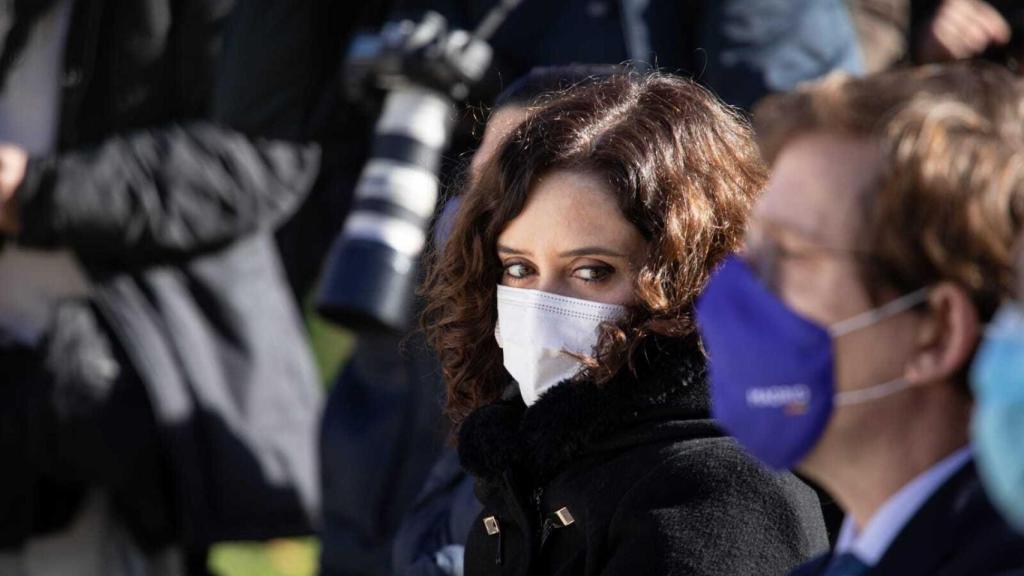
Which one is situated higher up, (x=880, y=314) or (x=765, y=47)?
(x=880, y=314)

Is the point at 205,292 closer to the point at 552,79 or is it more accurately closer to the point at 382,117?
the point at 382,117

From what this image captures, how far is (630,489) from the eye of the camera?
241 centimetres

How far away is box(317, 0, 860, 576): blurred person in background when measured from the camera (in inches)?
140

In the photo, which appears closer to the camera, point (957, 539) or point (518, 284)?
point (957, 539)

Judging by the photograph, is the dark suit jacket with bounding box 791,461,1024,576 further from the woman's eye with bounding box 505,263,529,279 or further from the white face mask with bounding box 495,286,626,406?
the woman's eye with bounding box 505,263,529,279

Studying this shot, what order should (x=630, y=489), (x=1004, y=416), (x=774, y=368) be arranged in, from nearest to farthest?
(x=1004, y=416) < (x=774, y=368) < (x=630, y=489)

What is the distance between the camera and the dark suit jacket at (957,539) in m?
1.66

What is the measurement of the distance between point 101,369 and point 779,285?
2.30 m

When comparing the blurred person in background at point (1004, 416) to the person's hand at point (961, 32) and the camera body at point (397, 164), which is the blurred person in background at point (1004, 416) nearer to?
the camera body at point (397, 164)

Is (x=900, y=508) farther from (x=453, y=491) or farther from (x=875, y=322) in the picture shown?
(x=453, y=491)

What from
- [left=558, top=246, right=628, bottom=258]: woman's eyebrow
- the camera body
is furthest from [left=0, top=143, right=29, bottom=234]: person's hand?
[left=558, top=246, right=628, bottom=258]: woman's eyebrow

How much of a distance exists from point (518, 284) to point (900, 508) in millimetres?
914

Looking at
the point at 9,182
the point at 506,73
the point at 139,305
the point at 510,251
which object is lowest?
the point at 139,305

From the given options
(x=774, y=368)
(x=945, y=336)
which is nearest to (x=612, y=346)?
(x=774, y=368)
